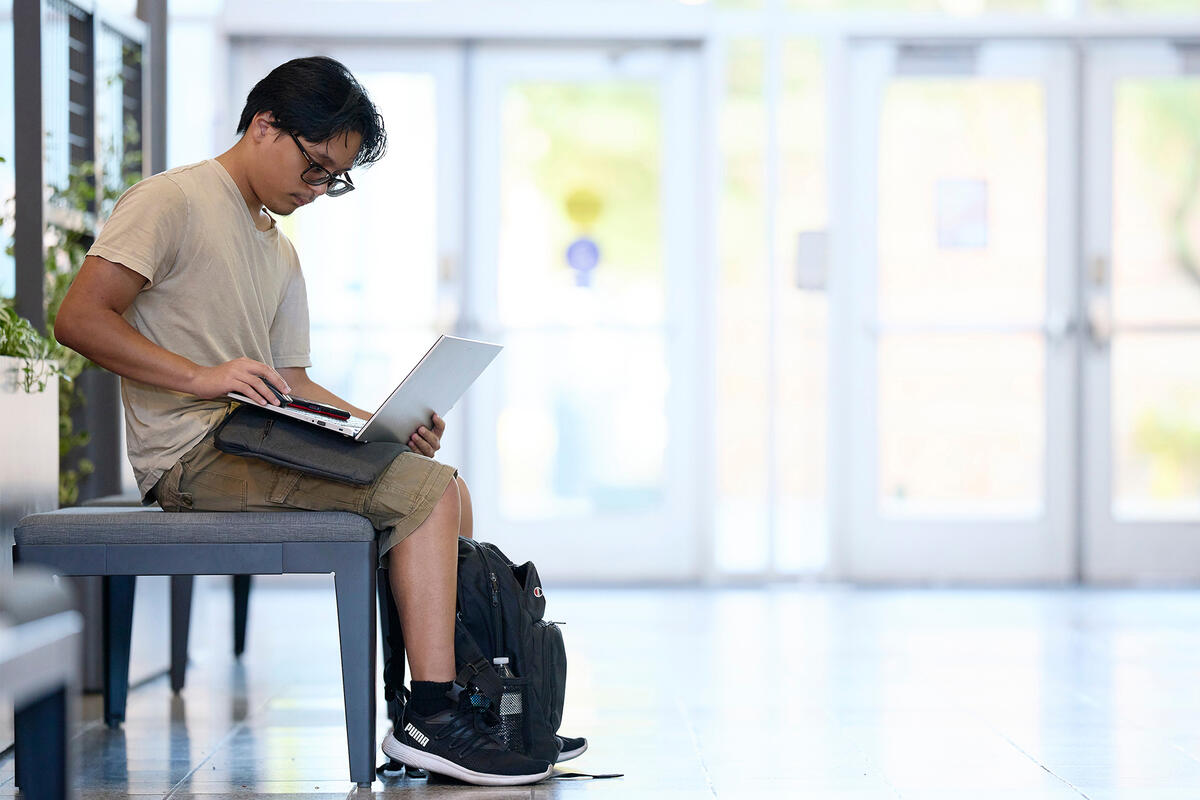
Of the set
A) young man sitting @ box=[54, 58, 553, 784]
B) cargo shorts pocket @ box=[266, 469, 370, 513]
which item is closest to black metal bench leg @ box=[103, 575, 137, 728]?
young man sitting @ box=[54, 58, 553, 784]

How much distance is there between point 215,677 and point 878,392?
2647 millimetres

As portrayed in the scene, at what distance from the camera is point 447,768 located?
6.78ft

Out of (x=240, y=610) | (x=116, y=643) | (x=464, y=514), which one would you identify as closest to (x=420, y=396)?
(x=464, y=514)

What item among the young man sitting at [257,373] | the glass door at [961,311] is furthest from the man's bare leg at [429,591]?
the glass door at [961,311]

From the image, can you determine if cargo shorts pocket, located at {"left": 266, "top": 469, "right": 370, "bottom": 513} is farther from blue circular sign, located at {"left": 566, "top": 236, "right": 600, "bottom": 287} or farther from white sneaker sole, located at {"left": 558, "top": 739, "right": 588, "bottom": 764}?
blue circular sign, located at {"left": 566, "top": 236, "right": 600, "bottom": 287}

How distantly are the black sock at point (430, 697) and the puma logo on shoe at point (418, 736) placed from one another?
0.09 feet

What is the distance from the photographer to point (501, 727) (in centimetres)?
210

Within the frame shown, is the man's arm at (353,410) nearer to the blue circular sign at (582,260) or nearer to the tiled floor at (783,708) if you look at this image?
the tiled floor at (783,708)

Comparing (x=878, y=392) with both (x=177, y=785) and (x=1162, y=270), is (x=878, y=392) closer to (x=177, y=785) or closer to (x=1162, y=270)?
(x=1162, y=270)

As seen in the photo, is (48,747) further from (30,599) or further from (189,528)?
(189,528)

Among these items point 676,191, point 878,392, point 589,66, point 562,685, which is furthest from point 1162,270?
point 562,685

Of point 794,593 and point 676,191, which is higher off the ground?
point 676,191

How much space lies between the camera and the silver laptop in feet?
6.58

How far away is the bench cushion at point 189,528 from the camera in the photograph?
2.02 metres
